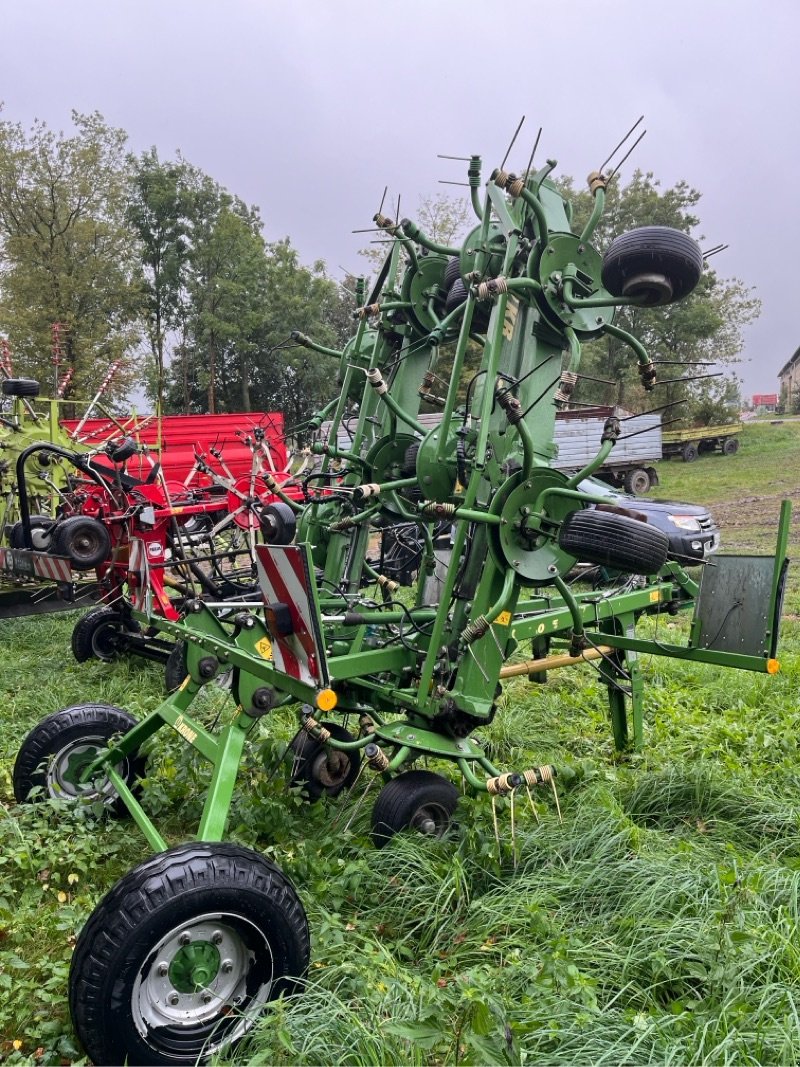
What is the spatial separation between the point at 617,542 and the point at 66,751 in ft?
8.51

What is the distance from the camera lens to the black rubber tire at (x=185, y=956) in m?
2.12

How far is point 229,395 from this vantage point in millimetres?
32781

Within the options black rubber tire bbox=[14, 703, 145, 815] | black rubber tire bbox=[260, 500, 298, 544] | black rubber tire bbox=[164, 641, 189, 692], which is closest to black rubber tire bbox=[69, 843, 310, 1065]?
black rubber tire bbox=[260, 500, 298, 544]

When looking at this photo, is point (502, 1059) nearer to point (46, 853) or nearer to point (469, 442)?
point (46, 853)

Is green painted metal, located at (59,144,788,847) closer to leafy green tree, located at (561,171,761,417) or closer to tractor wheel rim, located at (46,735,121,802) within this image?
tractor wheel rim, located at (46,735,121,802)

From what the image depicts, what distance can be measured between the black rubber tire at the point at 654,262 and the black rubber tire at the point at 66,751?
2.92 metres

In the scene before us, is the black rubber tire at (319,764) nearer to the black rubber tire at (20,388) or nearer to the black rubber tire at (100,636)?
the black rubber tire at (100,636)

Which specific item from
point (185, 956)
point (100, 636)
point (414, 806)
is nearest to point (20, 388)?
point (100, 636)

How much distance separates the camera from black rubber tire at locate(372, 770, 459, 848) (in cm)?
324

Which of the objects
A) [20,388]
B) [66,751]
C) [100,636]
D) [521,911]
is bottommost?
[100,636]

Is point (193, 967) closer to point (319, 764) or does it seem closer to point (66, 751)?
point (66, 751)

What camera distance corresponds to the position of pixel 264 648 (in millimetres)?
3170

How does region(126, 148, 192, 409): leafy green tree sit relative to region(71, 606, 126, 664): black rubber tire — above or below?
above

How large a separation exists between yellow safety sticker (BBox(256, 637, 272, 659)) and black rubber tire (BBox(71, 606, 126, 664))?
4016 millimetres
